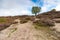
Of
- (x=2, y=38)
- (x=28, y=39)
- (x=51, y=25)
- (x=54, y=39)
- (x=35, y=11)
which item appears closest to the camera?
(x=54, y=39)

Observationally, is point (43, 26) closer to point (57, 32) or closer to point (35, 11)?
point (57, 32)

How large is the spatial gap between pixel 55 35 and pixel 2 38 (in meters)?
8.82

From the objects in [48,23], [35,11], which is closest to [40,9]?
[35,11]

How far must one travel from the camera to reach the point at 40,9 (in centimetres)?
9100

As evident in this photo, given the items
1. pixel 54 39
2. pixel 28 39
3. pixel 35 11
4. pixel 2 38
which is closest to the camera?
pixel 54 39

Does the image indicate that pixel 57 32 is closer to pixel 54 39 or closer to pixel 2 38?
pixel 54 39

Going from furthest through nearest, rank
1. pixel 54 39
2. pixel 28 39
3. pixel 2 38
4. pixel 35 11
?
pixel 35 11
pixel 2 38
pixel 28 39
pixel 54 39

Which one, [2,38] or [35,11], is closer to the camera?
[2,38]

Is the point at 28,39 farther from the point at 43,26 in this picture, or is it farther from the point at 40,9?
the point at 40,9

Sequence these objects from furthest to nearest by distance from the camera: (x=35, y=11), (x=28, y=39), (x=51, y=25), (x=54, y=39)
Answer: (x=35, y=11) < (x=51, y=25) < (x=28, y=39) < (x=54, y=39)

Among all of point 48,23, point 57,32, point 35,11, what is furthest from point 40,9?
point 57,32

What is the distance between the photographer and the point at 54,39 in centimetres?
2069

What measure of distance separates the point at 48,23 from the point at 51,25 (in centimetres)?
90

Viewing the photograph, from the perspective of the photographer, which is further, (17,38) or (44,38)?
(17,38)
